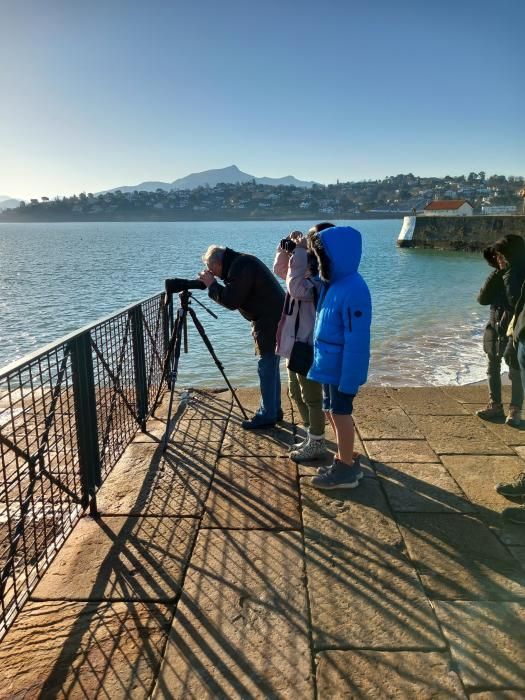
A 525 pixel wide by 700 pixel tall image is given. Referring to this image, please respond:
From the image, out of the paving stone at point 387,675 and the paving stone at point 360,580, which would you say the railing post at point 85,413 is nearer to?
the paving stone at point 360,580

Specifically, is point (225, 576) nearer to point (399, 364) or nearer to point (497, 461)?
point (497, 461)

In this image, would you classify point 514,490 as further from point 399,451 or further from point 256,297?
point 256,297

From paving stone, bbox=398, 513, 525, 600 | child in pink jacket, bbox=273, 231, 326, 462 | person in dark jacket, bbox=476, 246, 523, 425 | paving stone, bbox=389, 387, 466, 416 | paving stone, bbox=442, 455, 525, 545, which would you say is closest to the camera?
paving stone, bbox=398, 513, 525, 600

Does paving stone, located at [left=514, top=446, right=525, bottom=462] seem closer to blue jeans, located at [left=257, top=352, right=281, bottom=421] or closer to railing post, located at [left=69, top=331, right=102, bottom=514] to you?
blue jeans, located at [left=257, top=352, right=281, bottom=421]

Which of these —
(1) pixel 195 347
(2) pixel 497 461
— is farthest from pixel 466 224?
(2) pixel 497 461

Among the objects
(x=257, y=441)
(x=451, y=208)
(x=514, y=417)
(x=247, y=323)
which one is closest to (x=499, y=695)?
(x=257, y=441)

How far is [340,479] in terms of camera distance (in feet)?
11.7

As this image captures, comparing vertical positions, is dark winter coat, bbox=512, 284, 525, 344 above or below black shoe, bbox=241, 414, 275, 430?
above

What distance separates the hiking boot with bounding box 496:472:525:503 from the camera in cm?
339

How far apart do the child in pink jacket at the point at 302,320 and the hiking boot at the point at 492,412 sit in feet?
6.22

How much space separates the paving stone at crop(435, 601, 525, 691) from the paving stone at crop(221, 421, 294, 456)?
1.99 metres

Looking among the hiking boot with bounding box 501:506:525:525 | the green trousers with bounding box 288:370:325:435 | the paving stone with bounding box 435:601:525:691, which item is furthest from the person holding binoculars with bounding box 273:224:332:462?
the paving stone with bounding box 435:601:525:691

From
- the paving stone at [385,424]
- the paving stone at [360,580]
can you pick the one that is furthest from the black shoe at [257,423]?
the paving stone at [360,580]

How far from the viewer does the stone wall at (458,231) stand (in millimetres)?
44000
